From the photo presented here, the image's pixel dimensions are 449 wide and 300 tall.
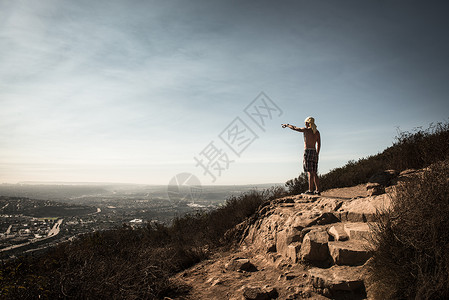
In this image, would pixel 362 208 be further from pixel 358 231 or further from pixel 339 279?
pixel 339 279

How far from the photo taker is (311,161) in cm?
620

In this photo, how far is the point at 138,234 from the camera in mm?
10094

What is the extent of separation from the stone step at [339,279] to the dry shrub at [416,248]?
0.60ft

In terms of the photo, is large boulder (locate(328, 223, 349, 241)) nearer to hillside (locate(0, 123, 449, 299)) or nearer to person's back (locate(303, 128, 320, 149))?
hillside (locate(0, 123, 449, 299))

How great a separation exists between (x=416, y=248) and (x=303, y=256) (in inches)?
67.3

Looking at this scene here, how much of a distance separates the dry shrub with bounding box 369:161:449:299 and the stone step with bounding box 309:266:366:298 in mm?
182

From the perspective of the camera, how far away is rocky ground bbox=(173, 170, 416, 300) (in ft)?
10.2

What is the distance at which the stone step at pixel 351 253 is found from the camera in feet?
10.3

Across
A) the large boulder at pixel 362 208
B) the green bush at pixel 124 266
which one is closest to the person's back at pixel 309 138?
the large boulder at pixel 362 208

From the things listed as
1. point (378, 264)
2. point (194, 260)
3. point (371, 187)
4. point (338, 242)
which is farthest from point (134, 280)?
point (371, 187)

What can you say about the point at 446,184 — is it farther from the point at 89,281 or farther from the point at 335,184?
the point at 335,184

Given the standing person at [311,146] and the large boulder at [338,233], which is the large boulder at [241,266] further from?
the standing person at [311,146]

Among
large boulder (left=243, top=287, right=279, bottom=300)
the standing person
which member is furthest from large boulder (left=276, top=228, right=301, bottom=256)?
the standing person

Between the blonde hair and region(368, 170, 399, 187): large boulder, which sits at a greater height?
the blonde hair
